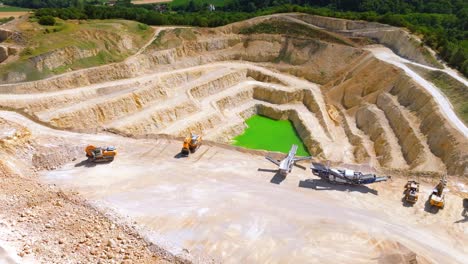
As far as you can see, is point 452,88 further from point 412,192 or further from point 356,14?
point 356,14

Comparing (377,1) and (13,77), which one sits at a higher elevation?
(377,1)

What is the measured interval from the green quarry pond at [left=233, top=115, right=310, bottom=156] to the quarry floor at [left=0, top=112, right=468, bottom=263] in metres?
12.3

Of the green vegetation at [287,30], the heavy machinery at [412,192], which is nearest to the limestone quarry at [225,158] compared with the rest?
the heavy machinery at [412,192]

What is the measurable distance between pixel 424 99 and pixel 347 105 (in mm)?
11254

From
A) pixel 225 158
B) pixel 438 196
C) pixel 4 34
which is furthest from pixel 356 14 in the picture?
pixel 4 34

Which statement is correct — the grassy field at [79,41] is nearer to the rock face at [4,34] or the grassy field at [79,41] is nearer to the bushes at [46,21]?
the bushes at [46,21]

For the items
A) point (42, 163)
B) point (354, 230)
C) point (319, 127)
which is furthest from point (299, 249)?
point (319, 127)

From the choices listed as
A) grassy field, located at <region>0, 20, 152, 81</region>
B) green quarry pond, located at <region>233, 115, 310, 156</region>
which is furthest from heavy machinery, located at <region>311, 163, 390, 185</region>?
grassy field, located at <region>0, 20, 152, 81</region>

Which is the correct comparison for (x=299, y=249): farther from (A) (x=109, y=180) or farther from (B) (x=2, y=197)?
(B) (x=2, y=197)

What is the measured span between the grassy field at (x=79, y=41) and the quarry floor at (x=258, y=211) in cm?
1596

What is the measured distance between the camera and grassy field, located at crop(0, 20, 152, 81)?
40.2 m

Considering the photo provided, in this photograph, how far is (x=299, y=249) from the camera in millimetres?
19562

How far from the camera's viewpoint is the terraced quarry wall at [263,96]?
3562 cm

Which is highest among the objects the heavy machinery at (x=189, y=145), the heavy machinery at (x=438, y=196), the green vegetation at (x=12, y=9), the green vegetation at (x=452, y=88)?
the green vegetation at (x=452, y=88)
